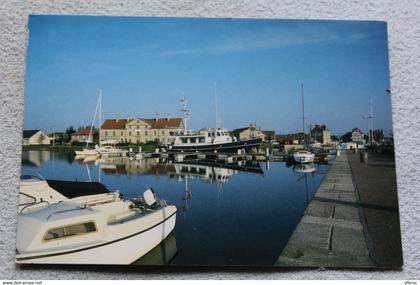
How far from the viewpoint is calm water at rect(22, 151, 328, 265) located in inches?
100

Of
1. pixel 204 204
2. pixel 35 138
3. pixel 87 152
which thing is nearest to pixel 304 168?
pixel 204 204

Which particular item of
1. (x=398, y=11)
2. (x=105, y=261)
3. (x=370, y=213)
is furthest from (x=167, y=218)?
(x=398, y=11)

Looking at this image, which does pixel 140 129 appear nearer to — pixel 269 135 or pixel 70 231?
pixel 70 231

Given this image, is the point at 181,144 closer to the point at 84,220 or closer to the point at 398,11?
the point at 84,220

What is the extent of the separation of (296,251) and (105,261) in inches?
57.8

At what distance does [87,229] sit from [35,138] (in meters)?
0.92

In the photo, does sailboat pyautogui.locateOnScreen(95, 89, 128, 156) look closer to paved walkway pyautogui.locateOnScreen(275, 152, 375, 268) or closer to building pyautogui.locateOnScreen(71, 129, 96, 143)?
building pyautogui.locateOnScreen(71, 129, 96, 143)

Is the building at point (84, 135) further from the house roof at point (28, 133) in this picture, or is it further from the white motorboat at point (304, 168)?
the white motorboat at point (304, 168)

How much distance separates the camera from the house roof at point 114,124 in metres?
2.84

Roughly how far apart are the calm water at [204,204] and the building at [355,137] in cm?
66

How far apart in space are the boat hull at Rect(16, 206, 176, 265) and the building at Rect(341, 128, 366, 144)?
1779 millimetres

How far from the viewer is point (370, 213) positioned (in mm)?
2598

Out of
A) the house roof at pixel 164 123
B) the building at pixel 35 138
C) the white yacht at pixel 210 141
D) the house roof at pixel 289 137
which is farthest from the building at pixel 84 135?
the house roof at pixel 289 137

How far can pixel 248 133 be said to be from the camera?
298 cm
